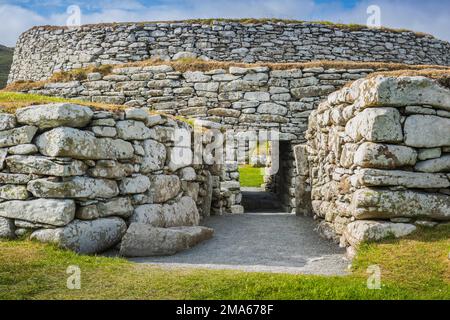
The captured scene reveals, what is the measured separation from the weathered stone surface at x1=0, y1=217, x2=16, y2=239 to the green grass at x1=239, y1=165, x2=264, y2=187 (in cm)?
1299

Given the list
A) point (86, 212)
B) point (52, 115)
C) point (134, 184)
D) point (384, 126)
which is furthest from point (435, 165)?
point (52, 115)

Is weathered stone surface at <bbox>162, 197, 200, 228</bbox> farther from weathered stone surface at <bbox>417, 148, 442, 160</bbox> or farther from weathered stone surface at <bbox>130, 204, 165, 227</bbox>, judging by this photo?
A: weathered stone surface at <bbox>417, 148, 442, 160</bbox>

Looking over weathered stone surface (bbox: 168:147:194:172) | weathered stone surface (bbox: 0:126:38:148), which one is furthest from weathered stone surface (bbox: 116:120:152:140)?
weathered stone surface (bbox: 0:126:38:148)

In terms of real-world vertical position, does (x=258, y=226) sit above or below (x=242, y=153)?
below

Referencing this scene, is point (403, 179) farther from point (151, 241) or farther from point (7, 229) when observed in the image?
point (7, 229)

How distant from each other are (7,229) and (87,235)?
119cm

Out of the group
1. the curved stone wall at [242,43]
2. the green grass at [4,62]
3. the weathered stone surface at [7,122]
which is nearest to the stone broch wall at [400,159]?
the weathered stone surface at [7,122]

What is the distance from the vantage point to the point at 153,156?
26.8ft

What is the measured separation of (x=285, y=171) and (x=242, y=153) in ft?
5.47

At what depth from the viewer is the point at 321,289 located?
504 centimetres
